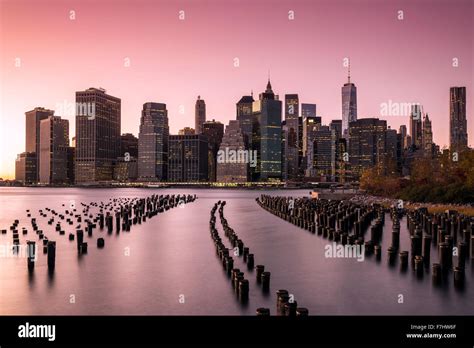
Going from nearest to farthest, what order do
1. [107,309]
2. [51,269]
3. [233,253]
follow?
[107,309]
[51,269]
[233,253]

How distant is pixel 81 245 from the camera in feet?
102

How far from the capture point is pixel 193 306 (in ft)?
60.1

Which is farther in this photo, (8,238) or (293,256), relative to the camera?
(8,238)

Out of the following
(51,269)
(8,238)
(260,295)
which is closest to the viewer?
(260,295)

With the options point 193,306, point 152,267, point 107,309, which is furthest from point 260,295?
point 152,267

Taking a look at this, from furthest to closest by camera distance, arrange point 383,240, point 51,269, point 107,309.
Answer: point 383,240
point 51,269
point 107,309

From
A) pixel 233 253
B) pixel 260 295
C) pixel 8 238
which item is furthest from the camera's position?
pixel 8 238

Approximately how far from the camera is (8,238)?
129ft
